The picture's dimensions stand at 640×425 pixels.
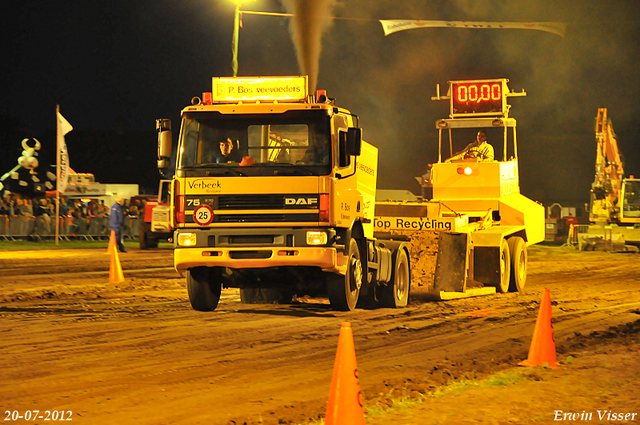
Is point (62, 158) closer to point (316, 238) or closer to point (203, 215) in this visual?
point (203, 215)

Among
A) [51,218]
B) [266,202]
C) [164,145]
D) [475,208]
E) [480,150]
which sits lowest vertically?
[266,202]

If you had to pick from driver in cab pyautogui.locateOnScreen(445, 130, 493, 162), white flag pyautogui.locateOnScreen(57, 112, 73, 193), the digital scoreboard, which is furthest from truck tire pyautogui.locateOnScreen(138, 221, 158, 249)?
driver in cab pyautogui.locateOnScreen(445, 130, 493, 162)

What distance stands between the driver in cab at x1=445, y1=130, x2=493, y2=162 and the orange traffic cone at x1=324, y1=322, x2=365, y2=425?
553 inches

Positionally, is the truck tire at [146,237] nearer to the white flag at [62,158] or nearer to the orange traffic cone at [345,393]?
the white flag at [62,158]

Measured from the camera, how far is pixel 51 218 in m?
36.0

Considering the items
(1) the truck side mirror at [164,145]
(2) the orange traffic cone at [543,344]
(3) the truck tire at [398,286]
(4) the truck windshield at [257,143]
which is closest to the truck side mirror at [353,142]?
(4) the truck windshield at [257,143]

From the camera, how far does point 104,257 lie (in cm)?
2669

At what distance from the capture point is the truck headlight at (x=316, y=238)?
1155cm

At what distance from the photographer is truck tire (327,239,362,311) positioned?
40.1 feet

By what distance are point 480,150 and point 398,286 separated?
595cm

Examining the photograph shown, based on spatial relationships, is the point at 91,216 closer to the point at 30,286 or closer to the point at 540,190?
the point at 30,286

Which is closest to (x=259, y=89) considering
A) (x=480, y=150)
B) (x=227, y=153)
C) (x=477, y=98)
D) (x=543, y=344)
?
(x=227, y=153)

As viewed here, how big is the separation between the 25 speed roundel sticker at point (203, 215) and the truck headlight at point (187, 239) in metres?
0.22

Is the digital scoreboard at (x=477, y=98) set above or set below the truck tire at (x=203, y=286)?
above
